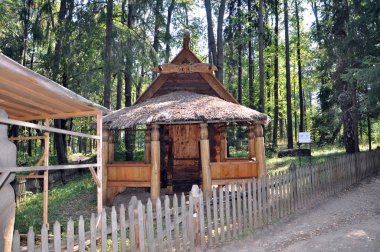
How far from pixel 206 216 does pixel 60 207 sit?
19.8ft

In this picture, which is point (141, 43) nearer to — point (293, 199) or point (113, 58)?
point (113, 58)

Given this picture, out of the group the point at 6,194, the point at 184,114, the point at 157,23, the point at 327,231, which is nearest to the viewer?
the point at 6,194

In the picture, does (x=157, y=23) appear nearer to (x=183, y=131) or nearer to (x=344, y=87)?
(x=183, y=131)

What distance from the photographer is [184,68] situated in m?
13.8

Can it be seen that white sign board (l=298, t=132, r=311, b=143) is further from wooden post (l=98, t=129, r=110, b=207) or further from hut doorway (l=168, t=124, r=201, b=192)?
wooden post (l=98, t=129, r=110, b=207)

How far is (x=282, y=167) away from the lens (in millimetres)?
18141

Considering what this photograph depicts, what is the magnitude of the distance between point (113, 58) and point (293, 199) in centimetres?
1131

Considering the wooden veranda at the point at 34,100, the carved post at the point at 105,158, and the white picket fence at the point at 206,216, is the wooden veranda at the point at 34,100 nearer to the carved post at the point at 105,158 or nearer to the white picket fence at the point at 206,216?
the white picket fence at the point at 206,216

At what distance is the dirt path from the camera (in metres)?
6.58

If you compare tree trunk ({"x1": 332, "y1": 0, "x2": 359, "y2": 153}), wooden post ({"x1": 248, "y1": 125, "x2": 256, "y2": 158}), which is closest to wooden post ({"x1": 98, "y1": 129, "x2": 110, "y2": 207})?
wooden post ({"x1": 248, "y1": 125, "x2": 256, "y2": 158})

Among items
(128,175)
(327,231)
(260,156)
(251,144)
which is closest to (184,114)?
(128,175)

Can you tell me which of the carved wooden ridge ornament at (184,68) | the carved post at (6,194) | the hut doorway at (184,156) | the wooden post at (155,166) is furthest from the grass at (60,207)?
the carved wooden ridge ornament at (184,68)

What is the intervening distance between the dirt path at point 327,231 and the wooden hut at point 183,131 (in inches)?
101

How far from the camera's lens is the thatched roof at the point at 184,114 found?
33.0ft
